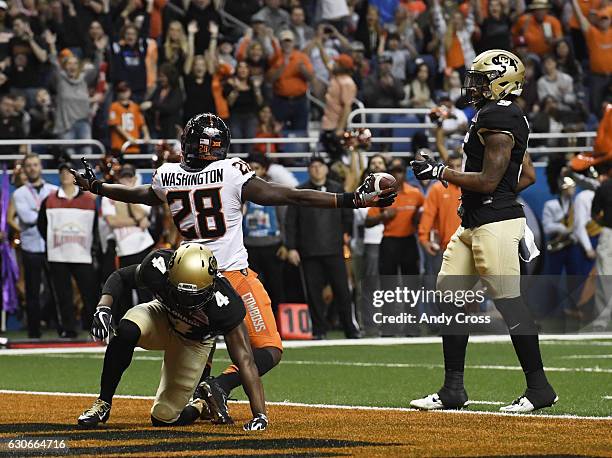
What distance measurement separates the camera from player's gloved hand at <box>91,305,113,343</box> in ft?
25.6

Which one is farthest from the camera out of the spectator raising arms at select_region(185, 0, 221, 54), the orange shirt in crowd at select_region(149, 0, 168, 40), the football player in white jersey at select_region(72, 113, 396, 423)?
the orange shirt in crowd at select_region(149, 0, 168, 40)

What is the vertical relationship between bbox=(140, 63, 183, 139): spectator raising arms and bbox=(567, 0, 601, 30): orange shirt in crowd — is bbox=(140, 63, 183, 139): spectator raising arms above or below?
below

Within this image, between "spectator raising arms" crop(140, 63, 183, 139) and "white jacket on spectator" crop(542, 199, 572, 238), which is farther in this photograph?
"white jacket on spectator" crop(542, 199, 572, 238)

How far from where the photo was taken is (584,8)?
22.8 metres

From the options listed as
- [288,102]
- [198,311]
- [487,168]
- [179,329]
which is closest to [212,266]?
[198,311]

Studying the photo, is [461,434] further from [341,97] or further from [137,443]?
[341,97]

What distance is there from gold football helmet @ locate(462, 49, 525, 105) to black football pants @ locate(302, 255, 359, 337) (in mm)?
7146

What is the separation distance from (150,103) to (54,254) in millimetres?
3349

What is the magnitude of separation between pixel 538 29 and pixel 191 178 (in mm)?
15032

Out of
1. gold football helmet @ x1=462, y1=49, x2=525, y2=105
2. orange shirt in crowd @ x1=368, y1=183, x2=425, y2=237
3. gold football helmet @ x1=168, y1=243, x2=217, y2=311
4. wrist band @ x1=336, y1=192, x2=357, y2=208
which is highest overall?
gold football helmet @ x1=462, y1=49, x2=525, y2=105

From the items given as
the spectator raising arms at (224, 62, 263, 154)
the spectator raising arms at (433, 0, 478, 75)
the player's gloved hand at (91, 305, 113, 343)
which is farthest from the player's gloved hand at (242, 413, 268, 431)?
the spectator raising arms at (433, 0, 478, 75)

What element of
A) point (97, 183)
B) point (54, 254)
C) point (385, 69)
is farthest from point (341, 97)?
point (97, 183)

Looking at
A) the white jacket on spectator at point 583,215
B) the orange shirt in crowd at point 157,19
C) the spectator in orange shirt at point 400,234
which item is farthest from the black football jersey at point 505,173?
A: the orange shirt in crowd at point 157,19

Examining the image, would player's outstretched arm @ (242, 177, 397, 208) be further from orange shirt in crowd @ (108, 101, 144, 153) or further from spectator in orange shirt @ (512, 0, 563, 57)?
spectator in orange shirt @ (512, 0, 563, 57)
